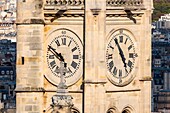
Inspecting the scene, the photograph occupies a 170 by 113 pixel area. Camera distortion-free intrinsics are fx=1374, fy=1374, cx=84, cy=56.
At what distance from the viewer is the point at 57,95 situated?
21500 millimetres

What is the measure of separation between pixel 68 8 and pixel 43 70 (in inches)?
46.4

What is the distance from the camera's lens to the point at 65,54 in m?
23.8

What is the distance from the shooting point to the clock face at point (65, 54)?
23766 mm

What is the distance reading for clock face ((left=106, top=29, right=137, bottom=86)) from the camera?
24.0 metres

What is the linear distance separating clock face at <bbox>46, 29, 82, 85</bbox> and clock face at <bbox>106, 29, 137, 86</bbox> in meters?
0.54

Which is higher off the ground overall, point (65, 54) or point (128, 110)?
point (65, 54)

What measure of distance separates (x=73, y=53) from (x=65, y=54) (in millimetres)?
147

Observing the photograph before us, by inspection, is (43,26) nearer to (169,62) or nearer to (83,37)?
(83,37)

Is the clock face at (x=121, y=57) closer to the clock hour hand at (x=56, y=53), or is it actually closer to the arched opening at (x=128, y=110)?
the arched opening at (x=128, y=110)

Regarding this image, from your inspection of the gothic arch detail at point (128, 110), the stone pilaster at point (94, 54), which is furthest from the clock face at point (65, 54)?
the gothic arch detail at point (128, 110)

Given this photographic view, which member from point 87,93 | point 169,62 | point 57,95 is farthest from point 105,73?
point 169,62

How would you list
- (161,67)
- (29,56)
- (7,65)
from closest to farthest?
(29,56), (7,65), (161,67)

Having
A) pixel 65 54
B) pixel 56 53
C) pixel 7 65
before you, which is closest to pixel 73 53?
pixel 65 54

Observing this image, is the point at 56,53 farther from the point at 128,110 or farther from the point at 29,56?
the point at 128,110
